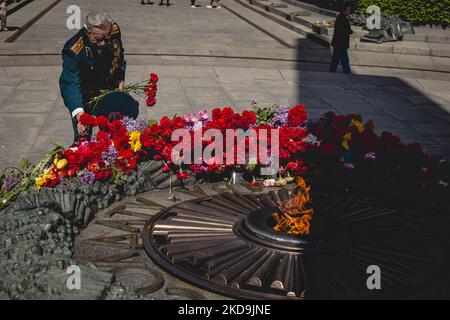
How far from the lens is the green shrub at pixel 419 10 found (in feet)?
69.6

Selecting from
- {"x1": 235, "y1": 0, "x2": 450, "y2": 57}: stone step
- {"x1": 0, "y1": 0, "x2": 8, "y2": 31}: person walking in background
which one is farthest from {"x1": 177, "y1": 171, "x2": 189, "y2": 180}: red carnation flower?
{"x1": 0, "y1": 0, "x2": 8, "y2": 31}: person walking in background

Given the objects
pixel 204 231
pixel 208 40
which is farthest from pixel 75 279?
pixel 208 40

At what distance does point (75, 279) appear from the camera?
3607 mm

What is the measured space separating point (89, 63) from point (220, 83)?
625 centimetres

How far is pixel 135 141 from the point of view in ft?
20.0

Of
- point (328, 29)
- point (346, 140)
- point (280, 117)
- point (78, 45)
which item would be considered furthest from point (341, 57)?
point (78, 45)

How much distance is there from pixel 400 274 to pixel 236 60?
11.3m

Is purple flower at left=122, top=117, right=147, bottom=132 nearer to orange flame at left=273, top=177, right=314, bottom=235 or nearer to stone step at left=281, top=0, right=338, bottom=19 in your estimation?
orange flame at left=273, top=177, right=314, bottom=235

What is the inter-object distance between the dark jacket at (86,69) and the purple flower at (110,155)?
1.56 ft

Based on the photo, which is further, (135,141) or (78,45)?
(135,141)

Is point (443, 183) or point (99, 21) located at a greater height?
point (99, 21)

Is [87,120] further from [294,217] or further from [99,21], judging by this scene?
[294,217]

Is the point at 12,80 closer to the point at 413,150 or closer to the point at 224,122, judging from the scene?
the point at 224,122

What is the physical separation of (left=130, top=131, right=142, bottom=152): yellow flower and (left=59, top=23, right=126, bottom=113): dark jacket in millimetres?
533
